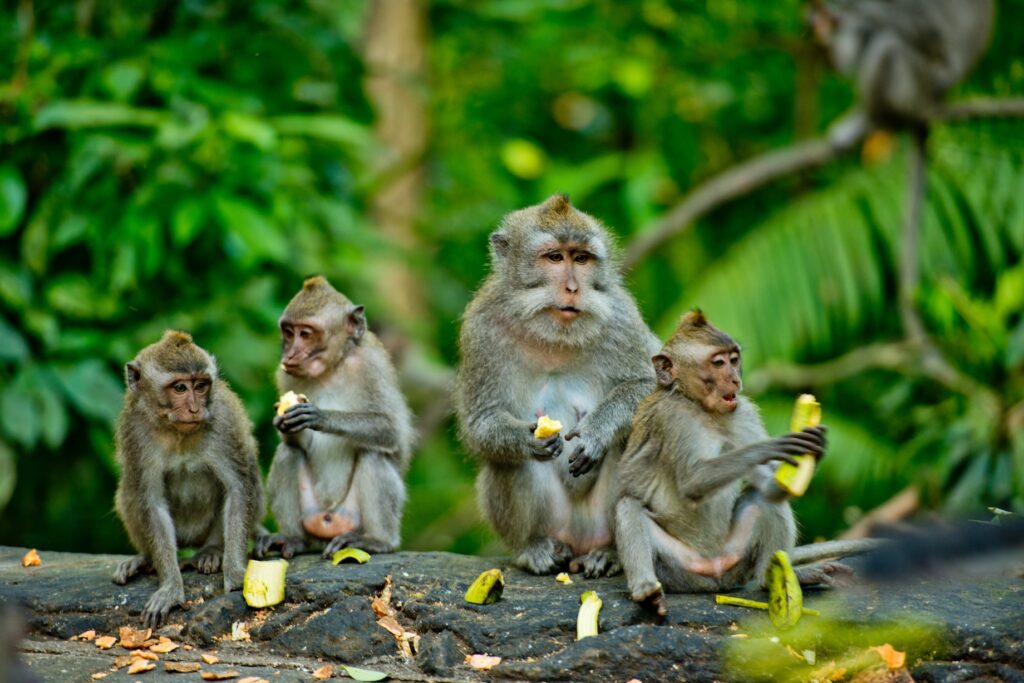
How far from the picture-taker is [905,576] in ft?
9.19

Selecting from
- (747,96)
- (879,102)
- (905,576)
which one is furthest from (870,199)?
(905,576)

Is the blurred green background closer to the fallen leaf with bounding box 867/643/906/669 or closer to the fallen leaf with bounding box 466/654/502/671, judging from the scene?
the fallen leaf with bounding box 466/654/502/671

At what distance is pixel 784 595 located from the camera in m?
5.11

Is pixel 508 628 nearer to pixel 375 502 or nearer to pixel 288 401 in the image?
pixel 375 502

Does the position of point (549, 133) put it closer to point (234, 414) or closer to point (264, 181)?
point (264, 181)

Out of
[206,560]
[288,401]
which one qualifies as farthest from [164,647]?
[288,401]

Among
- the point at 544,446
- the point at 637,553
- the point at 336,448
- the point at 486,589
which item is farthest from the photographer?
the point at 336,448

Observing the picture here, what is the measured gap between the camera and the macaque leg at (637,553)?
5.22m

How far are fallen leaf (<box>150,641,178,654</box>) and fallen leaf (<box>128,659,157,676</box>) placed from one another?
0.18m

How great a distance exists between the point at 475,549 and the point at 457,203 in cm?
536

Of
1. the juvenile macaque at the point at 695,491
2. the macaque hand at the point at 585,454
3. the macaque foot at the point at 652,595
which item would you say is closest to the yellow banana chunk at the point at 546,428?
the macaque hand at the point at 585,454

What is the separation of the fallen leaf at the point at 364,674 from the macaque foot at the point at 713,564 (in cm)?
139

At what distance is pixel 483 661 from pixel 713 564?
1.08 meters

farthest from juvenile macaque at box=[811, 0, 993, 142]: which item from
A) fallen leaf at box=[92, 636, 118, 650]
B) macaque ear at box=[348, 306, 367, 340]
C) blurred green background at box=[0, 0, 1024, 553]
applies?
fallen leaf at box=[92, 636, 118, 650]
